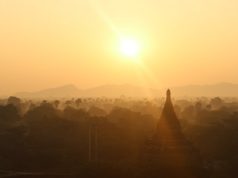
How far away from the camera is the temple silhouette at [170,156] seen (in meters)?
34.6

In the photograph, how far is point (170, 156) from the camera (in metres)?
34.6

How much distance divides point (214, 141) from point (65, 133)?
17.7 m

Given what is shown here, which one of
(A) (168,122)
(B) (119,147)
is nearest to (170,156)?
(A) (168,122)

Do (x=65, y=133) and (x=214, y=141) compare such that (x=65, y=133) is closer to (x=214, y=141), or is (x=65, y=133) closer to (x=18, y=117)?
(x=214, y=141)

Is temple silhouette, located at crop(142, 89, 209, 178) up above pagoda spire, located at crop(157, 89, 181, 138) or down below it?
below

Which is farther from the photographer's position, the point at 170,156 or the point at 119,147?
the point at 119,147

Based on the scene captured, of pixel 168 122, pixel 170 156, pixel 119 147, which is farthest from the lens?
pixel 119 147

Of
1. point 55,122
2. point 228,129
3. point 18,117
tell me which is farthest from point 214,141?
point 18,117

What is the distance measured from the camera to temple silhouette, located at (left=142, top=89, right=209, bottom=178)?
114 ft

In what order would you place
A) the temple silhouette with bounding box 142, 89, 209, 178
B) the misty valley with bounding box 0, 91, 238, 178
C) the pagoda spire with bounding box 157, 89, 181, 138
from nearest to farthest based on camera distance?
the temple silhouette with bounding box 142, 89, 209, 178
the misty valley with bounding box 0, 91, 238, 178
the pagoda spire with bounding box 157, 89, 181, 138

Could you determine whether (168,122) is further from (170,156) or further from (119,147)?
(119,147)

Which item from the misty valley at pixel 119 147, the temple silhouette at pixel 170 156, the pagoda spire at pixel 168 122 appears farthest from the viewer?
the pagoda spire at pixel 168 122

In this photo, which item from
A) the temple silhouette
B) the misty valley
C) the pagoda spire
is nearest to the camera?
the temple silhouette

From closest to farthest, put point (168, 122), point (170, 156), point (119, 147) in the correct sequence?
point (170, 156), point (168, 122), point (119, 147)
